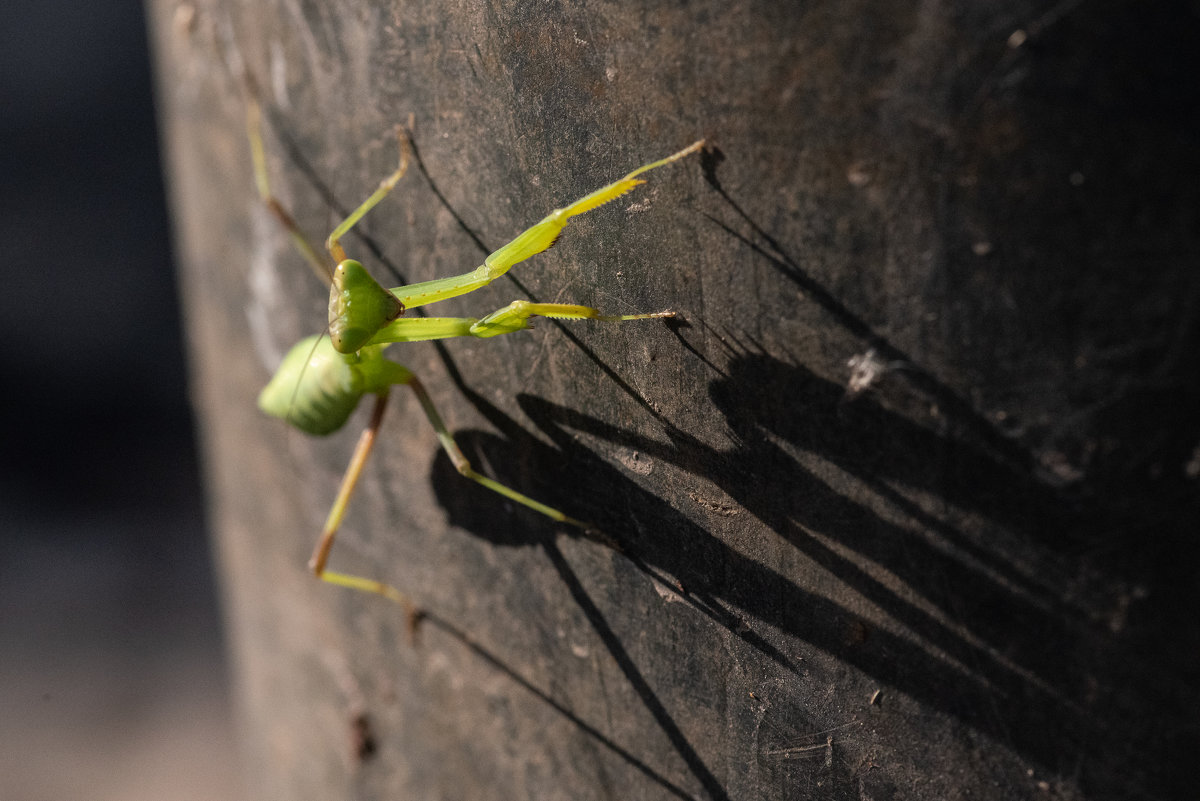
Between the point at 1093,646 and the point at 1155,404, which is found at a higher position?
the point at 1155,404

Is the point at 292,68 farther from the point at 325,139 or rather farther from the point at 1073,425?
the point at 1073,425

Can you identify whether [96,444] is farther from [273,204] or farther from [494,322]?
[494,322]

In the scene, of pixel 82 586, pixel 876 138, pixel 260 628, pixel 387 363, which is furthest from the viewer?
pixel 82 586

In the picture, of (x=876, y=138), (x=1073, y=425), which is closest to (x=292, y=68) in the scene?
(x=876, y=138)

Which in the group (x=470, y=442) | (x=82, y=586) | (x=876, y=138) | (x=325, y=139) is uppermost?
(x=325, y=139)

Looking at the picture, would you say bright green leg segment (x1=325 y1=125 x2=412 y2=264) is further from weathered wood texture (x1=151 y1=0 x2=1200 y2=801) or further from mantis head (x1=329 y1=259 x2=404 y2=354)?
mantis head (x1=329 y1=259 x2=404 y2=354)

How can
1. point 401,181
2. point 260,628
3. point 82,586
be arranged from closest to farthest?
point 401,181
point 260,628
point 82,586

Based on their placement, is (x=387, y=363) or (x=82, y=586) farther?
(x=82, y=586)

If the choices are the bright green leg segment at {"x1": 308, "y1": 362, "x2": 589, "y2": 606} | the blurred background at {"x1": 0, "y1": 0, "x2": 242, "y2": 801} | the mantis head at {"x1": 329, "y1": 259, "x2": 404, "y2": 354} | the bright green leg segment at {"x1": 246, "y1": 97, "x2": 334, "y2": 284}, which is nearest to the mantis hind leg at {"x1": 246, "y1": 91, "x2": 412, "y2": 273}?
the bright green leg segment at {"x1": 246, "y1": 97, "x2": 334, "y2": 284}
